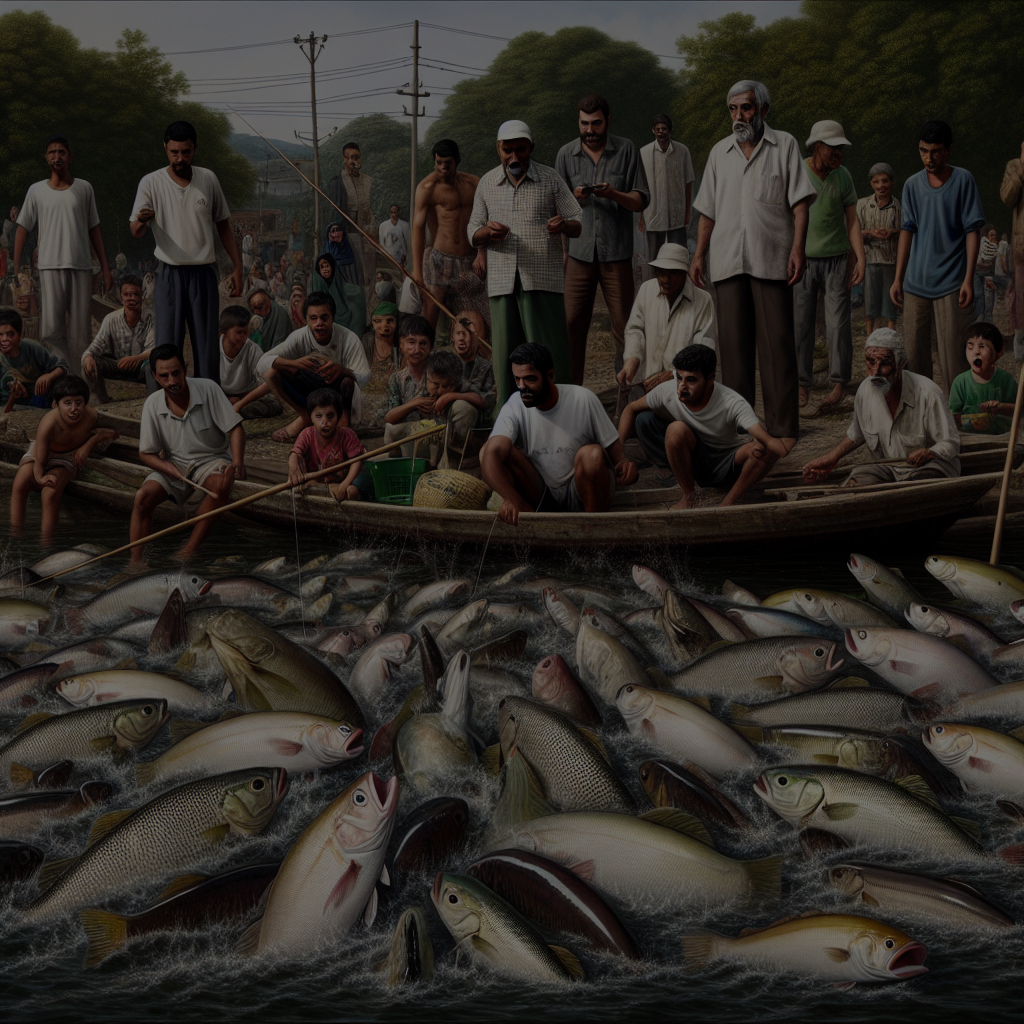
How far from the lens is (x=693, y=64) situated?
32969 mm

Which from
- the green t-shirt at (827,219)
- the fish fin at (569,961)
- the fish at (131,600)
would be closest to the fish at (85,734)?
the fish at (131,600)

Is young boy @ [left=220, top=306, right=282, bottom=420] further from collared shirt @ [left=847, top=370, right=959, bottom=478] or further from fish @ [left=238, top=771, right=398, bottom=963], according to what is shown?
fish @ [left=238, top=771, right=398, bottom=963]

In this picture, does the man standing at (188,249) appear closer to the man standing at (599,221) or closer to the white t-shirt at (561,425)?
the man standing at (599,221)

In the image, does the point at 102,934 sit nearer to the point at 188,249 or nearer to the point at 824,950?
the point at 824,950

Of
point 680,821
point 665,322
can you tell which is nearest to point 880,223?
point 665,322

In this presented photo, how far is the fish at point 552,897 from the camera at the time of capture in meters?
3.94

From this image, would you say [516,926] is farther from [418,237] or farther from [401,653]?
[418,237]

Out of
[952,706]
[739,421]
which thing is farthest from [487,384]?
[952,706]

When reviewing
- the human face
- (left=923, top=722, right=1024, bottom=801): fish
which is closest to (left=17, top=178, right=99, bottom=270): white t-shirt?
the human face

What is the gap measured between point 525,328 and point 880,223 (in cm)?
703

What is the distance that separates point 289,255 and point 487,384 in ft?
73.6

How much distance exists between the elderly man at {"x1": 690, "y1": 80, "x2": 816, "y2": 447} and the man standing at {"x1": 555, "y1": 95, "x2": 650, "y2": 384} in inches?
33.5

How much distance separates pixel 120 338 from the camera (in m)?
12.3

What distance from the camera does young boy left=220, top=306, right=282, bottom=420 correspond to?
10977 millimetres
